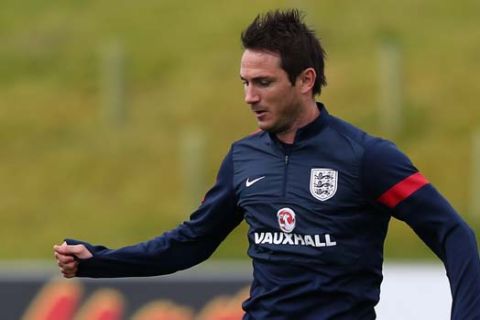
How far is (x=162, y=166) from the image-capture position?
1966 centimetres

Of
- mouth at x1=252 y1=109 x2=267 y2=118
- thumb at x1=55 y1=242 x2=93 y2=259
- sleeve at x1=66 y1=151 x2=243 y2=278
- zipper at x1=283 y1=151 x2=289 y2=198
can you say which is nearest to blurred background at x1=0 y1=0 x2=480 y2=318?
sleeve at x1=66 y1=151 x2=243 y2=278

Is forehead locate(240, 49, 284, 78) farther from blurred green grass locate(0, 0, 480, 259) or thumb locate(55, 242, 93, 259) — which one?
blurred green grass locate(0, 0, 480, 259)

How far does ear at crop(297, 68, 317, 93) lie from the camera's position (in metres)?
5.45

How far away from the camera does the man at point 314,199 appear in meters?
5.26

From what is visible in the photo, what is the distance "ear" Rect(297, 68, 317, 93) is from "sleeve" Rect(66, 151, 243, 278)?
61 centimetres

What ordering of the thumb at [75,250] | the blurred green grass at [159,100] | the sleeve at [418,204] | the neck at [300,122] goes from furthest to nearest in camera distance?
the blurred green grass at [159,100] < the thumb at [75,250] < the neck at [300,122] < the sleeve at [418,204]

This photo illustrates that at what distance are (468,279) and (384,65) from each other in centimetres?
1469

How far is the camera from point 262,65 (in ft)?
17.7

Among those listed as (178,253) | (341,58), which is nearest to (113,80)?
(341,58)

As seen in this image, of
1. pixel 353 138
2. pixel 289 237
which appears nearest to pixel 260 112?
pixel 353 138

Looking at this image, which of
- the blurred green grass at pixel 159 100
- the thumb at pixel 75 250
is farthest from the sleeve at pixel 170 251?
the blurred green grass at pixel 159 100

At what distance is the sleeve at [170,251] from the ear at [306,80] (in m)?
0.61

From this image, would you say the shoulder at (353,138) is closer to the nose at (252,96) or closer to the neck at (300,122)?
the neck at (300,122)

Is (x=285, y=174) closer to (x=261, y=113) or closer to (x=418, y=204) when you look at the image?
(x=261, y=113)
